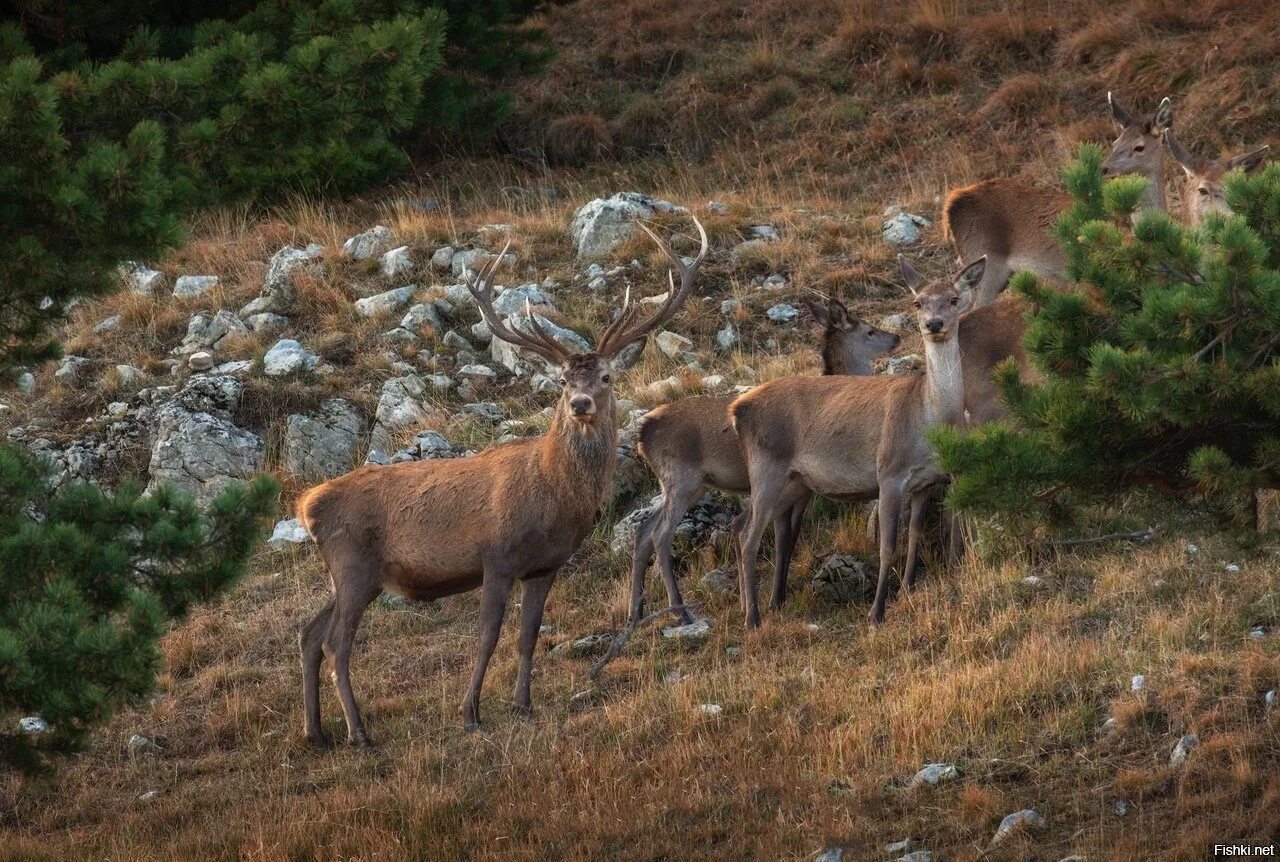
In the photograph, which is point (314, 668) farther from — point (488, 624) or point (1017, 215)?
point (1017, 215)

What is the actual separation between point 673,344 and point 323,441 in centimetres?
320

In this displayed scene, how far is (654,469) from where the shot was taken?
12.1 m

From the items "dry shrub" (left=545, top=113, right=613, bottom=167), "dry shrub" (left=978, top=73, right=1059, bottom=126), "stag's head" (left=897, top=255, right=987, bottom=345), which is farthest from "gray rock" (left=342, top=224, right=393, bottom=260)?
"stag's head" (left=897, top=255, right=987, bottom=345)

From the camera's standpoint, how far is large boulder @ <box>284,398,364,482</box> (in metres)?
14.3

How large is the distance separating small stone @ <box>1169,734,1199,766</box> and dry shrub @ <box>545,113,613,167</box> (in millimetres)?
14525

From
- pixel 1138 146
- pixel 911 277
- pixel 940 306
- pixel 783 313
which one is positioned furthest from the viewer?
pixel 783 313

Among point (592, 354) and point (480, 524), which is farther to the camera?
point (592, 354)

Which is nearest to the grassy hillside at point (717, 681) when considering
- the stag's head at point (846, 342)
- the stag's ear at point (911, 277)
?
the stag's head at point (846, 342)

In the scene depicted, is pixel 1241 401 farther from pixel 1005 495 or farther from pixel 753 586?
pixel 753 586

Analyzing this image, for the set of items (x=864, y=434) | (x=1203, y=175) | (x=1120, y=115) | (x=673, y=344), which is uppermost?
(x=1120, y=115)

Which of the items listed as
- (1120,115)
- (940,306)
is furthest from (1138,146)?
(940,306)

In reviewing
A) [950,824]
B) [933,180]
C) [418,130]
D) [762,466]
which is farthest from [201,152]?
[418,130]

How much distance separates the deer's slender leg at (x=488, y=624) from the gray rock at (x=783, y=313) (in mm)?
6466

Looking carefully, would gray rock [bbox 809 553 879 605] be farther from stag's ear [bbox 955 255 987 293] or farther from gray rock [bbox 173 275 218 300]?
gray rock [bbox 173 275 218 300]
